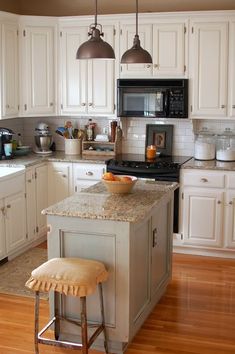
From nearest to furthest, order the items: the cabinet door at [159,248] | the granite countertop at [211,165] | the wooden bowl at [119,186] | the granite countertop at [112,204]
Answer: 1. the granite countertop at [112,204]
2. the wooden bowl at [119,186]
3. the cabinet door at [159,248]
4. the granite countertop at [211,165]

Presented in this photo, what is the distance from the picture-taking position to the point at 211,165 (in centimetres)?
542

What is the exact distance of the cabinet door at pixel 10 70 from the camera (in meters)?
5.61

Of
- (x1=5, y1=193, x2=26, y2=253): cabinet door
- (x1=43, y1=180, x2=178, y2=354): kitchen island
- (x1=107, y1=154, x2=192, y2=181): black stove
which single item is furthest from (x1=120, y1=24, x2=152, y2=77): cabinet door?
(x1=43, y1=180, x2=178, y2=354): kitchen island

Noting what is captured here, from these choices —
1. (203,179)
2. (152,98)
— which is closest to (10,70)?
(152,98)

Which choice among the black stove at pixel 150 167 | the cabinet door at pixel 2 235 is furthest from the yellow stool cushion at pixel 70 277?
the black stove at pixel 150 167

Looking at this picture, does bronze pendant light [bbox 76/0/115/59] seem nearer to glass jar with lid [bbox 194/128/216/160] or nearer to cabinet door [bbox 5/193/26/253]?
cabinet door [bbox 5/193/26/253]

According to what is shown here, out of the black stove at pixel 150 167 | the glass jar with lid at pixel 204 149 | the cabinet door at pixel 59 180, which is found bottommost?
the cabinet door at pixel 59 180

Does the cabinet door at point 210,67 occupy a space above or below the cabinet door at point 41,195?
above

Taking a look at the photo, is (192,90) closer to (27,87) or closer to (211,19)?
(211,19)

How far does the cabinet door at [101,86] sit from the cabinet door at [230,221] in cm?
159

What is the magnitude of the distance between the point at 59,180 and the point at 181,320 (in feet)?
7.80

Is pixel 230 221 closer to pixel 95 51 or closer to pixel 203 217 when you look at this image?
pixel 203 217

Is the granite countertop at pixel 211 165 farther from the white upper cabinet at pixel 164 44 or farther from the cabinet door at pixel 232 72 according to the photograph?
the white upper cabinet at pixel 164 44

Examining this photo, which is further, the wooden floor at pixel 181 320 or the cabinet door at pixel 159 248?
the cabinet door at pixel 159 248
